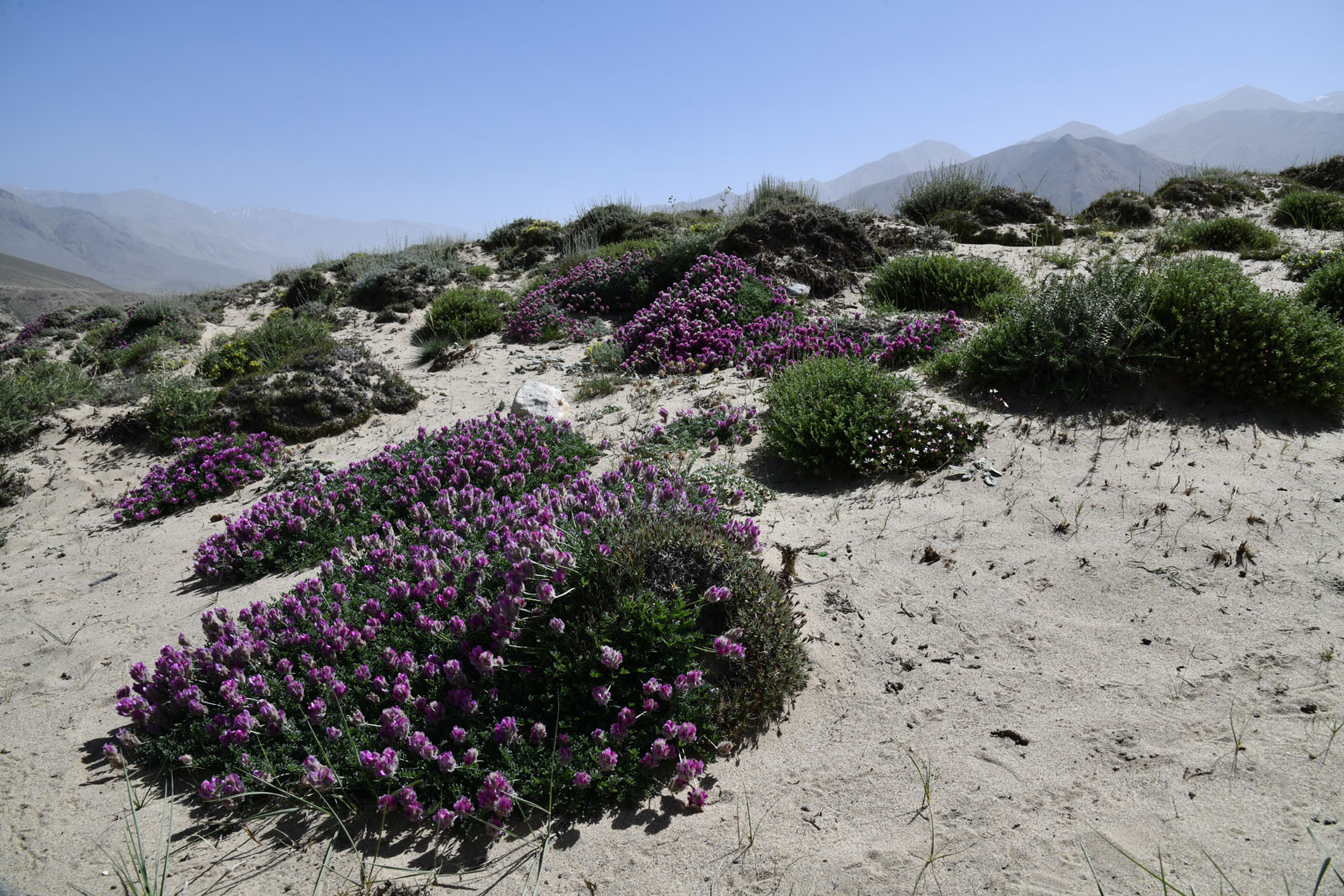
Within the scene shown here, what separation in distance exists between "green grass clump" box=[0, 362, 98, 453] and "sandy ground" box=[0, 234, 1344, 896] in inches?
222

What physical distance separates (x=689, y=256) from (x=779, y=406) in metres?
5.85

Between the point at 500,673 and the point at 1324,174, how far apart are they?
2119 centimetres

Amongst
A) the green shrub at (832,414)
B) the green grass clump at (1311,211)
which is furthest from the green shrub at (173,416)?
the green grass clump at (1311,211)

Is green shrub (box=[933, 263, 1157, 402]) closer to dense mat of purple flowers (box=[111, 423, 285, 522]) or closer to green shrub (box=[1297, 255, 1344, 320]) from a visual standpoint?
green shrub (box=[1297, 255, 1344, 320])

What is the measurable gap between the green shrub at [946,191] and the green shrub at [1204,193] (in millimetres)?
3640

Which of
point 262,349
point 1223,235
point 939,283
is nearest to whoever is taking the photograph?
point 939,283

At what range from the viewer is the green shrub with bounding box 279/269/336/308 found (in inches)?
605

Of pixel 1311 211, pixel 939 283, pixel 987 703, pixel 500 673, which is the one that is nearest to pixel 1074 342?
pixel 939 283

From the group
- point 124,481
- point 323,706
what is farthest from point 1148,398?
point 124,481

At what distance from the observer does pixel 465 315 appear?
1176cm

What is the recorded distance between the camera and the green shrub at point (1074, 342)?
5.51 meters

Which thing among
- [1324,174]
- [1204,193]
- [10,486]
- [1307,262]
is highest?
[1324,174]

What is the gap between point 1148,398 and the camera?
5.42 metres

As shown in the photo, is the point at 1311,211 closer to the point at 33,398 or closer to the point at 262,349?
the point at 262,349
